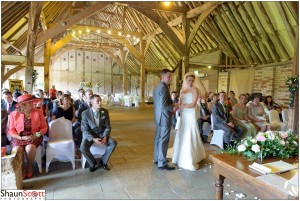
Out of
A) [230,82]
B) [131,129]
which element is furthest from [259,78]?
[131,129]

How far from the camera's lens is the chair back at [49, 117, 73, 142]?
3430 mm

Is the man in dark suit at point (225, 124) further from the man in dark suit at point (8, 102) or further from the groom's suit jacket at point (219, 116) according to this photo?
the man in dark suit at point (8, 102)

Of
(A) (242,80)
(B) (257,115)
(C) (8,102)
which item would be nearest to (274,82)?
(A) (242,80)

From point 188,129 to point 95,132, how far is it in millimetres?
1451

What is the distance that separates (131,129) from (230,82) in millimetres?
6454

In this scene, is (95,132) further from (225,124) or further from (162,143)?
(225,124)

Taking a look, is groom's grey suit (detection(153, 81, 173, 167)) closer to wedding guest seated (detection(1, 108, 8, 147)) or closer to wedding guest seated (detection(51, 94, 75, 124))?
wedding guest seated (detection(51, 94, 75, 124))

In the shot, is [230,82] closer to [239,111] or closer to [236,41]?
[236,41]

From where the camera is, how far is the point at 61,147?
10.6 feet

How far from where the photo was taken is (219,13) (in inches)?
318

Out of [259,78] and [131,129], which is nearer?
[131,129]

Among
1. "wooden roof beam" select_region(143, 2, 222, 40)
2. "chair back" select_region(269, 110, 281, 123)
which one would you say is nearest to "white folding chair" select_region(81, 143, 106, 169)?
"chair back" select_region(269, 110, 281, 123)

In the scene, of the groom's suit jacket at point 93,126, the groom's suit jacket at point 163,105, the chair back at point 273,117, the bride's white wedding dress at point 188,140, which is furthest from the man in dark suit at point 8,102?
the chair back at point 273,117

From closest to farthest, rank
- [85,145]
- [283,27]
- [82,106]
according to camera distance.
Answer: [85,145] → [82,106] → [283,27]
